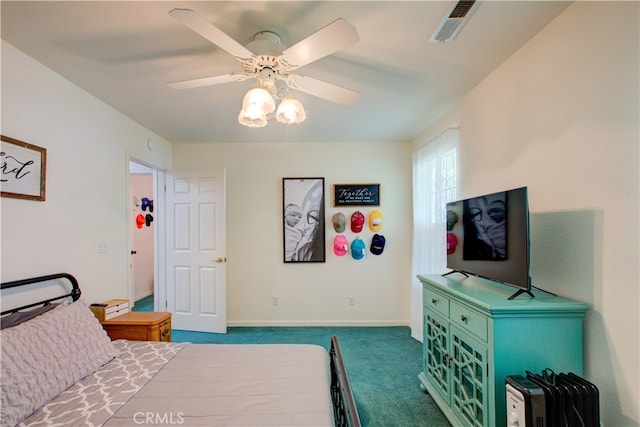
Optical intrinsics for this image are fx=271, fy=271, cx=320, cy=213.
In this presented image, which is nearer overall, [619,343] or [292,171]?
[619,343]

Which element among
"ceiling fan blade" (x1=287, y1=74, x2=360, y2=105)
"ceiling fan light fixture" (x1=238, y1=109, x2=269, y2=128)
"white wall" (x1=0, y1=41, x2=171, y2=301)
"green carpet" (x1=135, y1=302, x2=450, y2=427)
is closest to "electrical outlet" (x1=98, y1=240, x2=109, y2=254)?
"white wall" (x1=0, y1=41, x2=171, y2=301)

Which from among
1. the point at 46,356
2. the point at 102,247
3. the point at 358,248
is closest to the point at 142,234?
the point at 102,247

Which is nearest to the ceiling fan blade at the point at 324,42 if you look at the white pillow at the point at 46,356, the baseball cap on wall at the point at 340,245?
the white pillow at the point at 46,356

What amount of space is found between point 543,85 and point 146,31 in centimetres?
235

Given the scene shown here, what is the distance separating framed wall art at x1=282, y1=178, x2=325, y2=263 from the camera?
145 inches

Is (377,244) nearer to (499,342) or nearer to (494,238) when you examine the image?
(494,238)

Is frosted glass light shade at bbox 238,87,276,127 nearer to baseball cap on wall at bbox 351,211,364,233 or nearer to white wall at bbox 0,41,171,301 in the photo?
white wall at bbox 0,41,171,301

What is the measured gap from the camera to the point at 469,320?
5.37ft

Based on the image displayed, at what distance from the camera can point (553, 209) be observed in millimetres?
1578

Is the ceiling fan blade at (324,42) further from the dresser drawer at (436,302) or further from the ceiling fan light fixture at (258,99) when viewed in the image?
the dresser drawer at (436,302)

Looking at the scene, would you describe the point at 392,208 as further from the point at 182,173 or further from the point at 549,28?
the point at 182,173

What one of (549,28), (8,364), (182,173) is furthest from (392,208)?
(8,364)

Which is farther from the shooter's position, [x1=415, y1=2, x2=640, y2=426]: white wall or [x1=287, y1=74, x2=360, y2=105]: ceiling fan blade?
[x1=287, y1=74, x2=360, y2=105]: ceiling fan blade

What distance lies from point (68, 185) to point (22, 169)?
36cm
